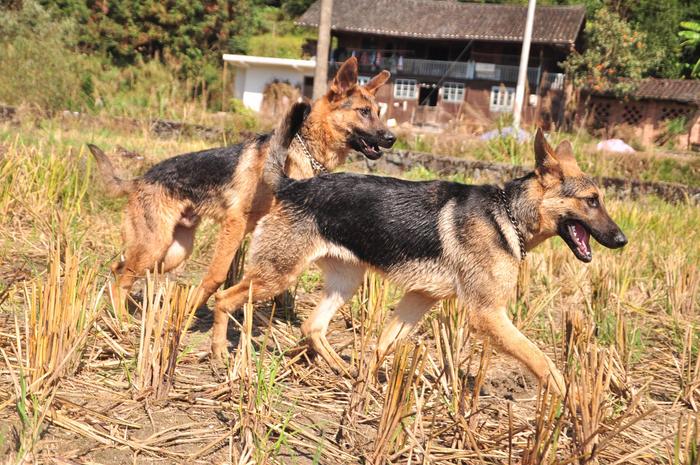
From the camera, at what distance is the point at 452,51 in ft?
123

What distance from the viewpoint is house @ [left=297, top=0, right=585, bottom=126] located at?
112ft

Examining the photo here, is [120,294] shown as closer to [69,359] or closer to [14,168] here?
[69,359]

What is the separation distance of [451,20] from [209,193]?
33.8m

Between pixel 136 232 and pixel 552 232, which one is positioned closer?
pixel 552 232

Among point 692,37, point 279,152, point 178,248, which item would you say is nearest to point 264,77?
point 692,37

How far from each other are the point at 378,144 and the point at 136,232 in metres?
2.10

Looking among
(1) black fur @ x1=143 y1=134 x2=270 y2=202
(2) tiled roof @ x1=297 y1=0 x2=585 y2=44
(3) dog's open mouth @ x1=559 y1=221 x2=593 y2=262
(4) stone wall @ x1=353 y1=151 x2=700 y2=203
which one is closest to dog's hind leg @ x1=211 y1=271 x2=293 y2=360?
(1) black fur @ x1=143 y1=134 x2=270 y2=202

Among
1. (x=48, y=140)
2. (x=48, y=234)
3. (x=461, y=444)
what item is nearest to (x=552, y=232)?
(x=461, y=444)

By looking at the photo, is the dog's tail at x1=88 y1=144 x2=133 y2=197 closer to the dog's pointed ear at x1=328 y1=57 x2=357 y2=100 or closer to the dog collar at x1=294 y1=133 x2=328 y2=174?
the dog collar at x1=294 y1=133 x2=328 y2=174

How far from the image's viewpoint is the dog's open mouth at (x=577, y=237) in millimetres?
4387

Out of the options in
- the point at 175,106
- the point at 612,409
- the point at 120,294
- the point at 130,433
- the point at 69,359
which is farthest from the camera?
the point at 175,106

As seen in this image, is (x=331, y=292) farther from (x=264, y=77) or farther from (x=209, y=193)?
(x=264, y=77)

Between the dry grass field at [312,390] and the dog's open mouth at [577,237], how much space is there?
0.39 m

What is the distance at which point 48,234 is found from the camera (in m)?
6.34
